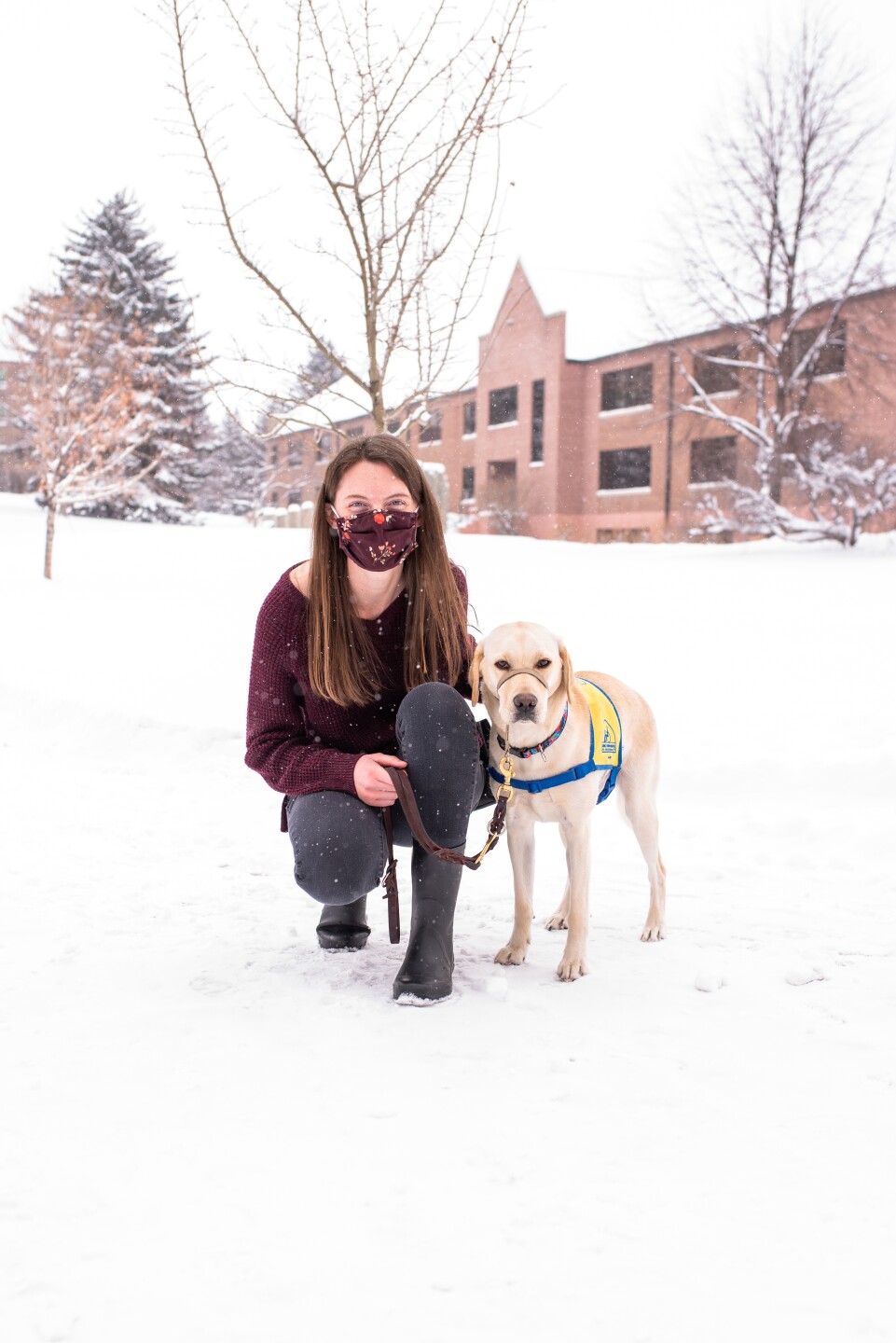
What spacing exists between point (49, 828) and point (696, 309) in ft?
66.6

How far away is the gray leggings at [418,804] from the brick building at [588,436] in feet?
68.1

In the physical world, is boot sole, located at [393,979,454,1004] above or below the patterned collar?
below

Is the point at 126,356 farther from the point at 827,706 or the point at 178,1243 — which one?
the point at 178,1243

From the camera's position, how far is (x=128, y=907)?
3.54m

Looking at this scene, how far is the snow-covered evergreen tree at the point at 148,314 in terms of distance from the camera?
87.7 ft

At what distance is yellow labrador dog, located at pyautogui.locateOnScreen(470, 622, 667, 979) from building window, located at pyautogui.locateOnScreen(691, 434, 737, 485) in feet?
79.0

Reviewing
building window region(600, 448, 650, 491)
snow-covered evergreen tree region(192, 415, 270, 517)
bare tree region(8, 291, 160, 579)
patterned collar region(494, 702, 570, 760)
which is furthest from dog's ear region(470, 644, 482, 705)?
snow-covered evergreen tree region(192, 415, 270, 517)

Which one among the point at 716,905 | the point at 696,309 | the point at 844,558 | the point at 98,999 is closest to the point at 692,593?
the point at 844,558

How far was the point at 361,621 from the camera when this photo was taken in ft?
9.94

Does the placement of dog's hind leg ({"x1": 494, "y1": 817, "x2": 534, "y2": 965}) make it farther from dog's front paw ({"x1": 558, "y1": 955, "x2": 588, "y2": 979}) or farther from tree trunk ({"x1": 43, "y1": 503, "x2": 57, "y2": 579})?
tree trunk ({"x1": 43, "y1": 503, "x2": 57, "y2": 579})

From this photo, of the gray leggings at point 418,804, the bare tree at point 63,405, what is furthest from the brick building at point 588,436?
the gray leggings at point 418,804

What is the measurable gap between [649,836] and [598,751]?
570 millimetres

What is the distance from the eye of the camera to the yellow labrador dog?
284 cm

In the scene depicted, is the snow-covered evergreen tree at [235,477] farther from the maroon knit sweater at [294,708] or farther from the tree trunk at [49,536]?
the maroon knit sweater at [294,708]
